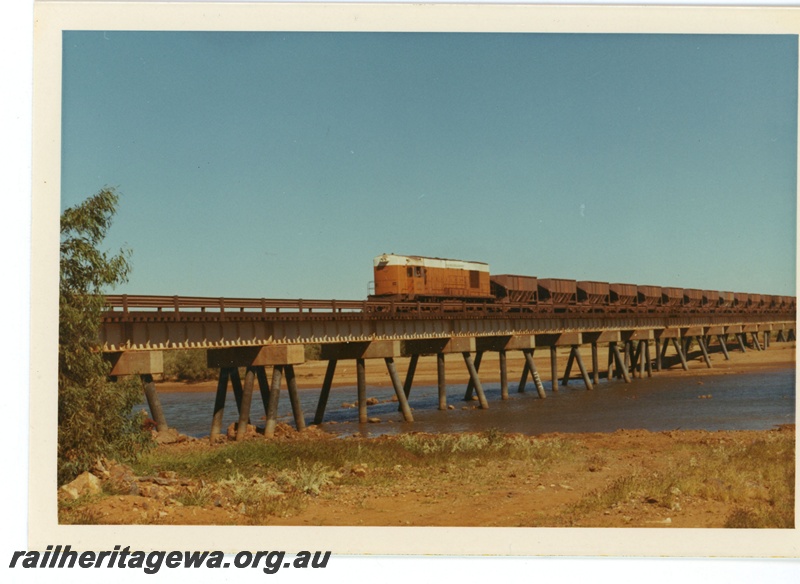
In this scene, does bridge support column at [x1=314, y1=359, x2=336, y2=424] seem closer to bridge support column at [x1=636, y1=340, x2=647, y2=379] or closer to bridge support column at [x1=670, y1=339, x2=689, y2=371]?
bridge support column at [x1=636, y1=340, x2=647, y2=379]

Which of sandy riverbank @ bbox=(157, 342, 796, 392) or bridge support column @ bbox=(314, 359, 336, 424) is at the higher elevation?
bridge support column @ bbox=(314, 359, 336, 424)

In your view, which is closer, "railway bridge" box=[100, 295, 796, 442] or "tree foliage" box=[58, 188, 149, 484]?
"tree foliage" box=[58, 188, 149, 484]

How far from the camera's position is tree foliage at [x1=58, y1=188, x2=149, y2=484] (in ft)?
47.8

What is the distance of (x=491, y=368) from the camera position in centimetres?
6794

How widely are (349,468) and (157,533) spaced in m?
5.18

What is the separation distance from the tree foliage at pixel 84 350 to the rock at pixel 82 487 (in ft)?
0.92

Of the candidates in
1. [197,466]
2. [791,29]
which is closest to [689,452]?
[791,29]

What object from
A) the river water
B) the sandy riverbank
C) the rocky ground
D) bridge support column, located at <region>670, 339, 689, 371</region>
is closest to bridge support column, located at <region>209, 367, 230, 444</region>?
the river water

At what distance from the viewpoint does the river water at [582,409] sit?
29453 millimetres

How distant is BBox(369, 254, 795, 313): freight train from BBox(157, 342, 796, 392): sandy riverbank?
14.1 ft

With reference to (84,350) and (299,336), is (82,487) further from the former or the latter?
(299,336)

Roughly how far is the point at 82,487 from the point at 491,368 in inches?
2181

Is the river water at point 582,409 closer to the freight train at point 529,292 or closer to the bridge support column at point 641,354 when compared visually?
the bridge support column at point 641,354

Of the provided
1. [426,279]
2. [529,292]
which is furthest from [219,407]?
[529,292]
